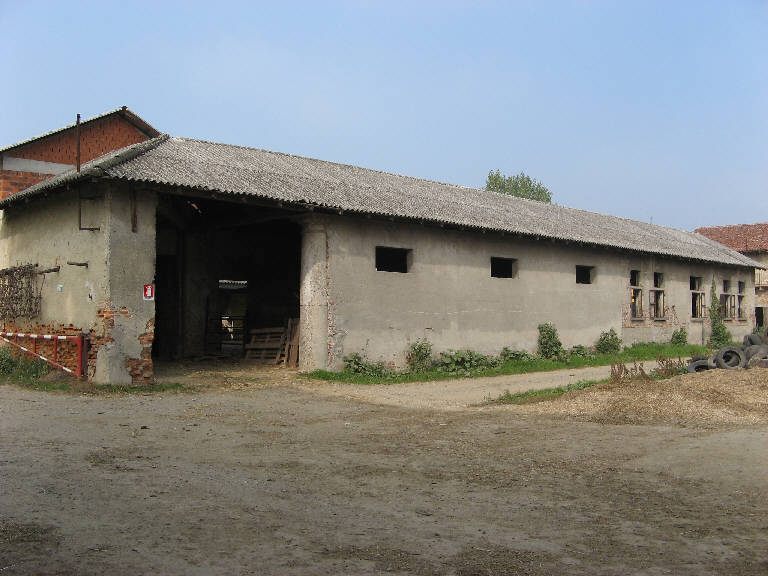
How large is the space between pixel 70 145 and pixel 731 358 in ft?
57.6

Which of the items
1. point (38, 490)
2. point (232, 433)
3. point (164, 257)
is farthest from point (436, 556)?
point (164, 257)

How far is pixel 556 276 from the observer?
1950 centimetres

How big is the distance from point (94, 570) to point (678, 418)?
7.62 metres

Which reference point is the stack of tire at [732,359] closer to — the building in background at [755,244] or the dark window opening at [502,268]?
the dark window opening at [502,268]

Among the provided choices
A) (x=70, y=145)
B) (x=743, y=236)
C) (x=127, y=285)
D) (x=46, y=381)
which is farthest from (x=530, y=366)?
(x=743, y=236)

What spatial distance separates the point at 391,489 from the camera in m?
5.74

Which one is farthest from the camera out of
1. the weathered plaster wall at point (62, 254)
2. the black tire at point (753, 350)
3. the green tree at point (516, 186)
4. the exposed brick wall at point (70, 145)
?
the green tree at point (516, 186)

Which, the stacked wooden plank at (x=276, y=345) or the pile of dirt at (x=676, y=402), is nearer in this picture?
the pile of dirt at (x=676, y=402)

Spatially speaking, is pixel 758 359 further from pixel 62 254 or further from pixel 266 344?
pixel 62 254

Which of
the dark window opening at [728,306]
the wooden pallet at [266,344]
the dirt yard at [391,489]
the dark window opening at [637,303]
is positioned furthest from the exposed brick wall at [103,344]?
the dark window opening at [728,306]

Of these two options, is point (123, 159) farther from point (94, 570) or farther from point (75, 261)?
point (94, 570)

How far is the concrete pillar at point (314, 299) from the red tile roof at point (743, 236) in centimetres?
3240

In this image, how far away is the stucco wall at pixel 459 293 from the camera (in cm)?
1466

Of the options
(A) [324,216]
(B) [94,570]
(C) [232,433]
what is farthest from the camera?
(A) [324,216]
